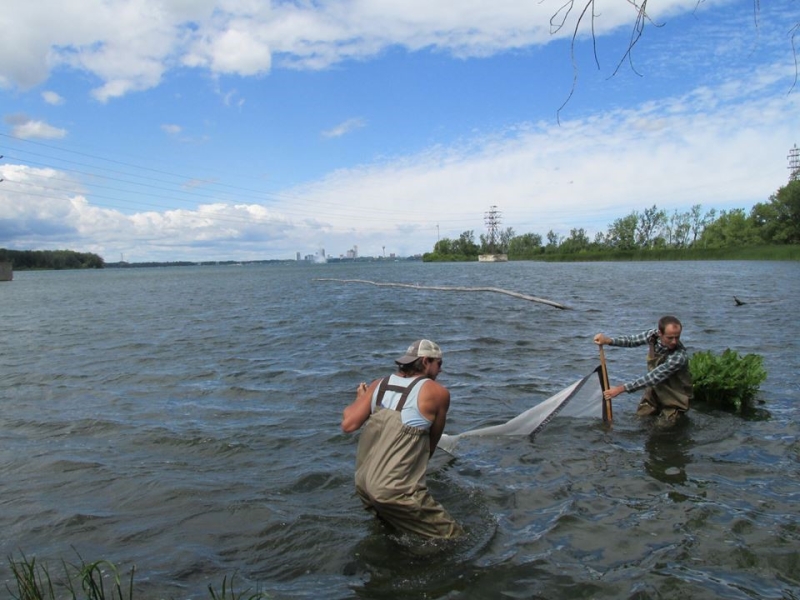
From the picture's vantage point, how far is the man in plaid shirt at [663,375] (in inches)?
359

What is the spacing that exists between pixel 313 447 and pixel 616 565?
519cm

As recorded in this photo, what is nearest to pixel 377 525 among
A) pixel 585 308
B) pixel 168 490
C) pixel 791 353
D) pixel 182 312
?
pixel 168 490

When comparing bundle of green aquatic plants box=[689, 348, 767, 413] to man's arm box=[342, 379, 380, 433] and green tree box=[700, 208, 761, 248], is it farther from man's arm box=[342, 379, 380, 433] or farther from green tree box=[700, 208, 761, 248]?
green tree box=[700, 208, 761, 248]

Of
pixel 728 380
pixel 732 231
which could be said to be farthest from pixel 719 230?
pixel 728 380

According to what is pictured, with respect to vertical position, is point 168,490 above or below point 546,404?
below

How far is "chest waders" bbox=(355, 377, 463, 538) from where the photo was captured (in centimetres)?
543

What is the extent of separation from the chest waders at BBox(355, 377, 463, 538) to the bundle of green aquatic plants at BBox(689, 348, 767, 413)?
727 centimetres

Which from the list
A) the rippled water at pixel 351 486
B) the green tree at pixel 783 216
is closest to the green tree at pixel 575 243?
the green tree at pixel 783 216

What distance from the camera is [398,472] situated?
17.8 ft

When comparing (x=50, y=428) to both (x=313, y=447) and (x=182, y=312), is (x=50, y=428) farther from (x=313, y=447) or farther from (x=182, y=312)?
(x=182, y=312)

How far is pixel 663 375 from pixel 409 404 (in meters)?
5.56

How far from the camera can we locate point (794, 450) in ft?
27.1

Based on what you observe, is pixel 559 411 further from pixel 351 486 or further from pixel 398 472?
pixel 398 472

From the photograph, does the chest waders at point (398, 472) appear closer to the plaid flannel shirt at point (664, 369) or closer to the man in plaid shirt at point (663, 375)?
the man in plaid shirt at point (663, 375)
